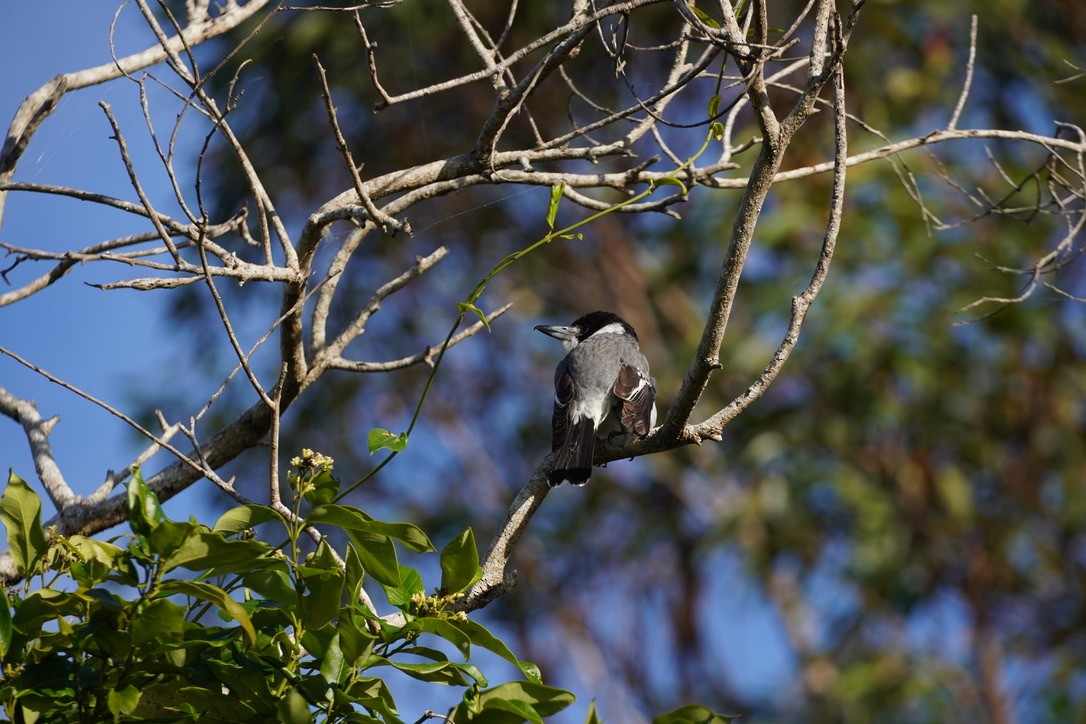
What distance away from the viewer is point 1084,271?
905 centimetres

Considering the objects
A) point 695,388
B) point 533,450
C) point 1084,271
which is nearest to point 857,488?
point 1084,271

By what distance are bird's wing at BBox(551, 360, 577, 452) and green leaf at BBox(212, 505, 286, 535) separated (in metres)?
2.28

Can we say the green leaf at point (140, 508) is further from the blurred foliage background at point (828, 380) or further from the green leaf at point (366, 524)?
the blurred foliage background at point (828, 380)

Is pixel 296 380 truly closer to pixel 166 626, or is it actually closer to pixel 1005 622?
pixel 166 626

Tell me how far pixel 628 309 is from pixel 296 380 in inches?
310

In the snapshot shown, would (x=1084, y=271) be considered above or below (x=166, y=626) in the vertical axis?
above

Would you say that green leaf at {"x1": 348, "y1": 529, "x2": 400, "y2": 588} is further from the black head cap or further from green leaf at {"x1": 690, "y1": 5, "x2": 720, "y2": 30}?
the black head cap

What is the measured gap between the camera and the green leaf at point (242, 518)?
199 cm

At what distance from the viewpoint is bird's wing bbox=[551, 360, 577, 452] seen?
4.39m

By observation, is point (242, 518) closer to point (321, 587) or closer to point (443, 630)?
point (321, 587)

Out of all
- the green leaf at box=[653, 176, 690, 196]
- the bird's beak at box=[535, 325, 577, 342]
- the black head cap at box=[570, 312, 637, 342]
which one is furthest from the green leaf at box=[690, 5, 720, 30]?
the bird's beak at box=[535, 325, 577, 342]

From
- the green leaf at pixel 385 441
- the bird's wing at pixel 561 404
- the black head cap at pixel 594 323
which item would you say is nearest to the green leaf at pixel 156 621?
the green leaf at pixel 385 441

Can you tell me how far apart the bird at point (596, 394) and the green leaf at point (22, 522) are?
2113 mm

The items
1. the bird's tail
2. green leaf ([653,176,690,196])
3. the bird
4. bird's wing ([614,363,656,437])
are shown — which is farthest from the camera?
bird's wing ([614,363,656,437])
